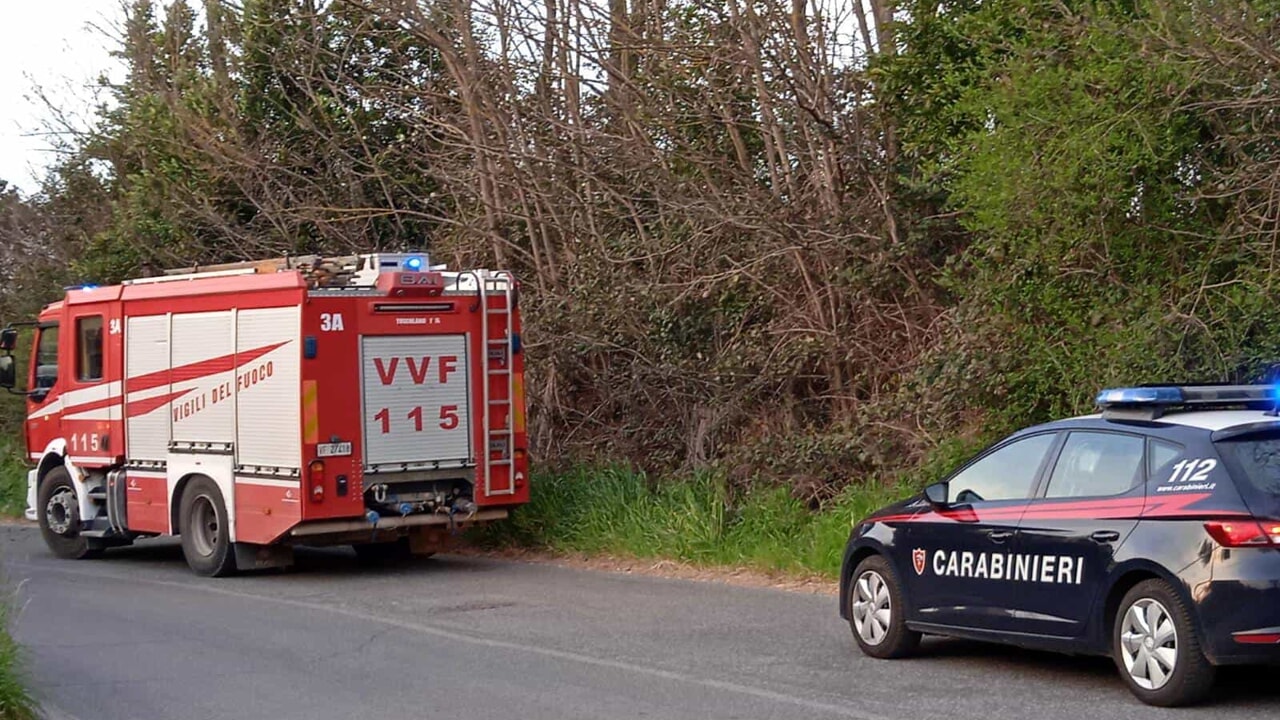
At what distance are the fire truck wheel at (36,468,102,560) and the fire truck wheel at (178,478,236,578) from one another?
2.35 meters

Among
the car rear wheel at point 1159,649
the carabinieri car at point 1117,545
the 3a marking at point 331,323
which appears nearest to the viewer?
the carabinieri car at point 1117,545

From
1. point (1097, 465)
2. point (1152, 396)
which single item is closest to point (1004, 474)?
point (1097, 465)

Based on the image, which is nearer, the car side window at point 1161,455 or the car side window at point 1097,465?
the car side window at point 1161,455

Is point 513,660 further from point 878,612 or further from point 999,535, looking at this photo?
point 999,535

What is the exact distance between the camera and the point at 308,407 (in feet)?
46.0

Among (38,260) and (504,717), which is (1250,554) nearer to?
(504,717)

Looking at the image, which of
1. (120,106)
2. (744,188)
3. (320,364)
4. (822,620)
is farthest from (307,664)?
(120,106)

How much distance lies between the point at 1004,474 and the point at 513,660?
3.25 meters

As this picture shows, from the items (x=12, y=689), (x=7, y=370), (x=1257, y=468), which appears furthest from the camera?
(x=7, y=370)

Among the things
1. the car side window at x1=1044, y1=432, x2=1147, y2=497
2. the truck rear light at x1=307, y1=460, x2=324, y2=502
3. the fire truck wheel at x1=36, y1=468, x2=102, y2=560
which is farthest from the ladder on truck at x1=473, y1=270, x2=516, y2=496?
the car side window at x1=1044, y1=432, x2=1147, y2=497

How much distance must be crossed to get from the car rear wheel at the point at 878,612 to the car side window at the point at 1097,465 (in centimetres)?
131

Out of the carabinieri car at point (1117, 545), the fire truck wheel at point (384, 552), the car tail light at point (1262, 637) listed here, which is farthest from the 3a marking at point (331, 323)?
the car tail light at point (1262, 637)

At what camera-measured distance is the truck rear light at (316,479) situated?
1398 centimetres

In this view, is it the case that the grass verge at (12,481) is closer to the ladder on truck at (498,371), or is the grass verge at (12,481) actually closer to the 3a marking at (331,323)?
the ladder on truck at (498,371)
